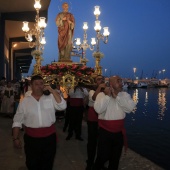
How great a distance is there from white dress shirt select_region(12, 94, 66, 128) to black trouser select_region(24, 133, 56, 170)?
0.22 m

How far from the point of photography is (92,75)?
9.70m

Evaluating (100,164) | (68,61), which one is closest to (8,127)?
(68,61)

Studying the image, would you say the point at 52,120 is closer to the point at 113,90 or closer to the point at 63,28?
the point at 113,90

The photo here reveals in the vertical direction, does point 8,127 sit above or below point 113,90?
below

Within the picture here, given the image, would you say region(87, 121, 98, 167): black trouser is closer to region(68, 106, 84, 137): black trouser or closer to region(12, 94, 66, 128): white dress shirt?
region(12, 94, 66, 128): white dress shirt

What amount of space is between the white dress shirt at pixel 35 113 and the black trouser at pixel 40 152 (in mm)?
223

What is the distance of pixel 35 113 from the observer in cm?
456

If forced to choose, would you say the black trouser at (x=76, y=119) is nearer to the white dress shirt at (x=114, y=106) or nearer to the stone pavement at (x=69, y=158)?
the stone pavement at (x=69, y=158)

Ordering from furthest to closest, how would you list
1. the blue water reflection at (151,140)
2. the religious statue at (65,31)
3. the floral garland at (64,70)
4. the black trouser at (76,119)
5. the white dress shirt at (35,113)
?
the religious statue at (65,31) < the blue water reflection at (151,140) < the floral garland at (64,70) < the black trouser at (76,119) < the white dress shirt at (35,113)

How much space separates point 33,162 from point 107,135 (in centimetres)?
133

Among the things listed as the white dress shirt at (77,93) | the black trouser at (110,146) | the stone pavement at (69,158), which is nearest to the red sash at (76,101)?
the white dress shirt at (77,93)

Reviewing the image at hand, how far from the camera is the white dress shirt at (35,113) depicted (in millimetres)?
4562

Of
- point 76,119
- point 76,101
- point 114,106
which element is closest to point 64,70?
point 76,101

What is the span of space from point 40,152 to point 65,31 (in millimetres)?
8475
